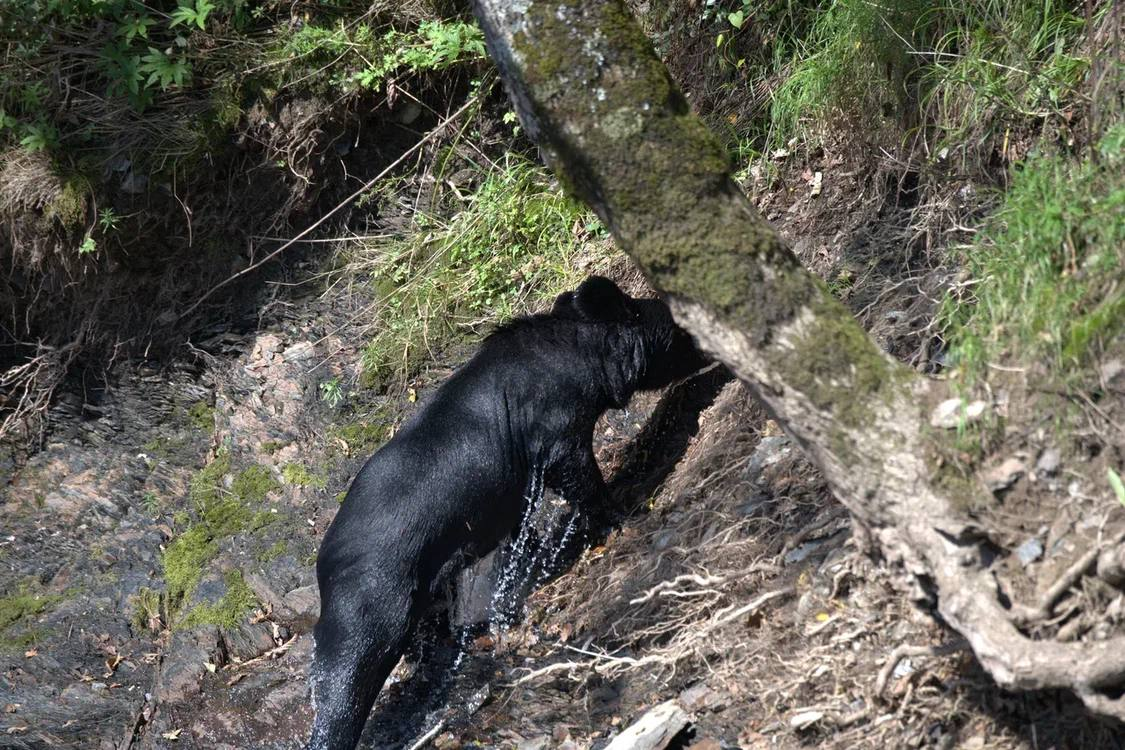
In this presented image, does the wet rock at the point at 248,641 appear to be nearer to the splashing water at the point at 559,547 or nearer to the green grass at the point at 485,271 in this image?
the splashing water at the point at 559,547

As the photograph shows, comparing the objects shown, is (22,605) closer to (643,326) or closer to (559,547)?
(559,547)

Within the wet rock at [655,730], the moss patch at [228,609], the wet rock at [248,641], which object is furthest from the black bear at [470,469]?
the wet rock at [655,730]

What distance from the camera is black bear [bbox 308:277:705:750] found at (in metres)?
5.00

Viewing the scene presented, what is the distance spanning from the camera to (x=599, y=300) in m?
5.90

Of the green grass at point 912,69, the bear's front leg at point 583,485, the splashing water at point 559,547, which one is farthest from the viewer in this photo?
the splashing water at point 559,547

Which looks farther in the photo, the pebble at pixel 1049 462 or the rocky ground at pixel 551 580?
the rocky ground at pixel 551 580

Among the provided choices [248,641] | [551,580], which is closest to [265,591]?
[248,641]

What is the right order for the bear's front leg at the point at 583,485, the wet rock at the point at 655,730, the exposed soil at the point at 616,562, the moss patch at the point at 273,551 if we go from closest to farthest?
the exposed soil at the point at 616,562 < the wet rock at the point at 655,730 < the bear's front leg at the point at 583,485 < the moss patch at the point at 273,551

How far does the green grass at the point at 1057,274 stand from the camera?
3031mm

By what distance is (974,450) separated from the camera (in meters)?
3.09

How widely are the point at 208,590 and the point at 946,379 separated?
4.71m

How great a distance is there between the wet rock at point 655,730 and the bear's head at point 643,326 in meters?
2.15

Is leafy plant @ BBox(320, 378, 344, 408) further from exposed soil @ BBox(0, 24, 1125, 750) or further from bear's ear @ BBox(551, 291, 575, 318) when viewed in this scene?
bear's ear @ BBox(551, 291, 575, 318)

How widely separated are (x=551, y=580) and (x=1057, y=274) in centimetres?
326
